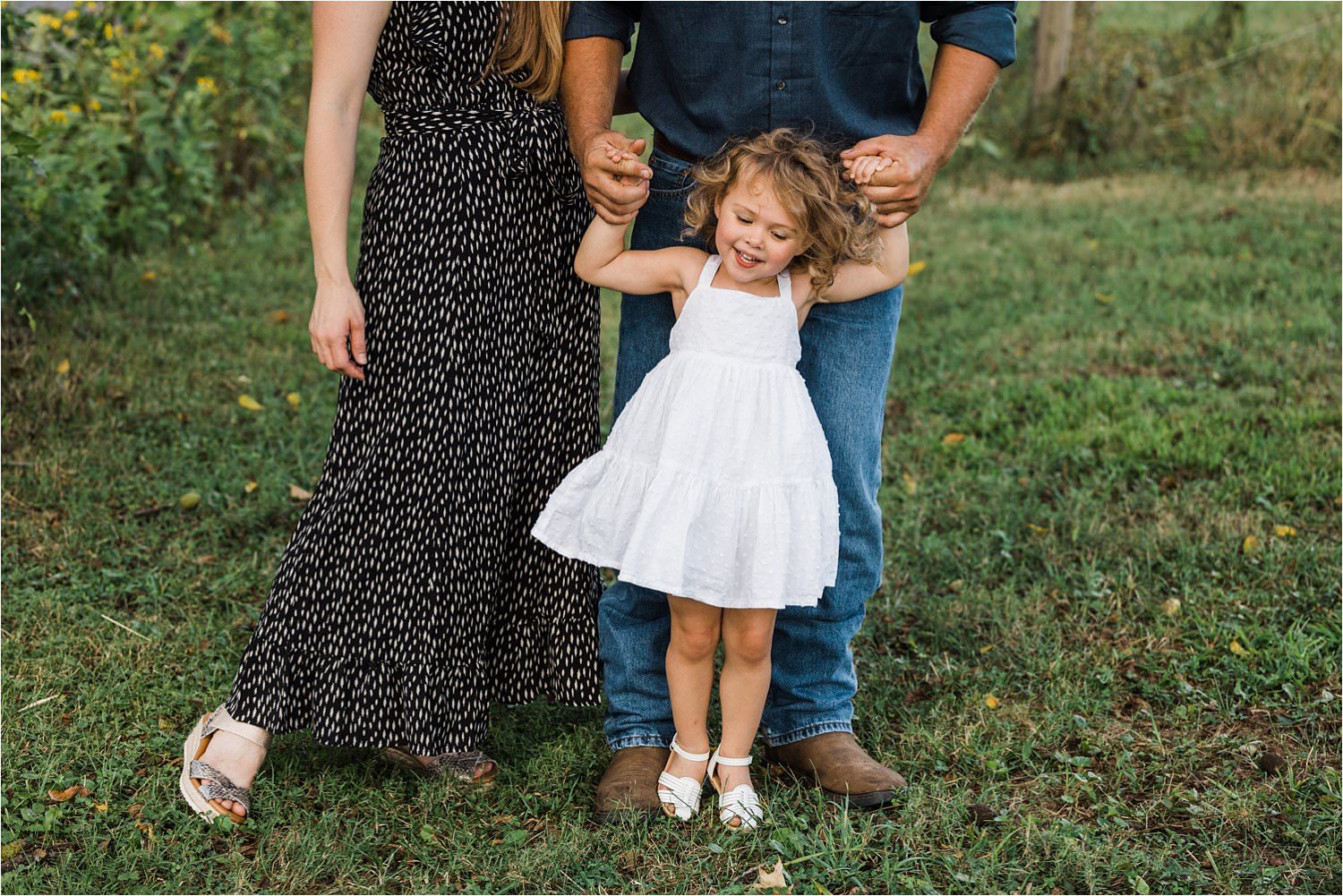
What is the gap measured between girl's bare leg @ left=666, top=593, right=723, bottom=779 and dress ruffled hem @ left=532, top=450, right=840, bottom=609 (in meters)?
0.15

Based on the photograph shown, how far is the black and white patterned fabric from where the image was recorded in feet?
8.18

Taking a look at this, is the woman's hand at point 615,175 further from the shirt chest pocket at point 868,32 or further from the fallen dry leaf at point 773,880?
the fallen dry leaf at point 773,880

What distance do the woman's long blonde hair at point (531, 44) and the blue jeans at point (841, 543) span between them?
0.27m

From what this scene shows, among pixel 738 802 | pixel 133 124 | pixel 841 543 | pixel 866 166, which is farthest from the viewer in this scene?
pixel 133 124

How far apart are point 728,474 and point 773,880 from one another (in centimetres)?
75

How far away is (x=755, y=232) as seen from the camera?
2285 mm

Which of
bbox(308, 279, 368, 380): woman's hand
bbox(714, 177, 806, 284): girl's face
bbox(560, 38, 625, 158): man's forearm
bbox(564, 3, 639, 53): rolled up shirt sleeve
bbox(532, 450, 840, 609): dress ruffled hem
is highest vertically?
bbox(564, 3, 639, 53): rolled up shirt sleeve

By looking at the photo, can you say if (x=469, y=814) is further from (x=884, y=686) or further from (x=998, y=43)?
(x=998, y=43)

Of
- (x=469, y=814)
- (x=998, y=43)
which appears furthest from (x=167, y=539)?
(x=998, y=43)

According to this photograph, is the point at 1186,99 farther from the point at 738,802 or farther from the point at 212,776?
the point at 212,776

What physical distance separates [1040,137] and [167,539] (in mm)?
6756

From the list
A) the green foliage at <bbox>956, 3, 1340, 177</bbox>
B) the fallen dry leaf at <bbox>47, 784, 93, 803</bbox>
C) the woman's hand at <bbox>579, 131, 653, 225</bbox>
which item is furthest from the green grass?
the green foliage at <bbox>956, 3, 1340, 177</bbox>

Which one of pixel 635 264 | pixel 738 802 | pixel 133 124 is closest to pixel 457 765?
pixel 738 802

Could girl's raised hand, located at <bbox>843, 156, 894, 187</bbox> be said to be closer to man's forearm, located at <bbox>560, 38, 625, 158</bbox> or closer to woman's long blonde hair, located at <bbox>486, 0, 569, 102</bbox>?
man's forearm, located at <bbox>560, 38, 625, 158</bbox>
